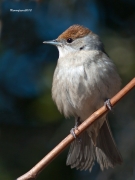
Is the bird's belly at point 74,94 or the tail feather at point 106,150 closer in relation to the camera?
the bird's belly at point 74,94

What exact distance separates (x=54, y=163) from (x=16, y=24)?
1.97 metres

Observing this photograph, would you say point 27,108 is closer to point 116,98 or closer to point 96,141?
point 96,141

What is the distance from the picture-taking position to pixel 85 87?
186 inches

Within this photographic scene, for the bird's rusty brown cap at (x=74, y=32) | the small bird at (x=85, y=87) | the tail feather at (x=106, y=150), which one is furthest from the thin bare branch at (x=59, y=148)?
the bird's rusty brown cap at (x=74, y=32)

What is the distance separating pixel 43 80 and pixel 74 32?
1.01m

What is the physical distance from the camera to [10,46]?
6441 millimetres

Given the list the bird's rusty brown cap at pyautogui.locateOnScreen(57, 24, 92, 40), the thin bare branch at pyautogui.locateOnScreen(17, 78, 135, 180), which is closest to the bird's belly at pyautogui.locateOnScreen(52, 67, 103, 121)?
the bird's rusty brown cap at pyautogui.locateOnScreen(57, 24, 92, 40)

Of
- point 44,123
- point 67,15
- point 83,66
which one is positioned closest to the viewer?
point 83,66

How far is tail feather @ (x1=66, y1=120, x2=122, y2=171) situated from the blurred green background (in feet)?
1.19

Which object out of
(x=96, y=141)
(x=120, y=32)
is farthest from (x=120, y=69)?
(x=96, y=141)

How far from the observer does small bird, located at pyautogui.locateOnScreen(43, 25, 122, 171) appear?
471 cm

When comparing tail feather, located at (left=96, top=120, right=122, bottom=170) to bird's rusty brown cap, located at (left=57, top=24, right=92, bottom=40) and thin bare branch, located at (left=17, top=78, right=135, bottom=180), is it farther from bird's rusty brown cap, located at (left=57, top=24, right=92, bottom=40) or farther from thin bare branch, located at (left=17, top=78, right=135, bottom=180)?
thin bare branch, located at (left=17, top=78, right=135, bottom=180)

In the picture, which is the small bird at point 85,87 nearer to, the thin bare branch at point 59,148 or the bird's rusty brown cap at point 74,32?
the bird's rusty brown cap at point 74,32

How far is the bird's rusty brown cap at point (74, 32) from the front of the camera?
5.16 metres
